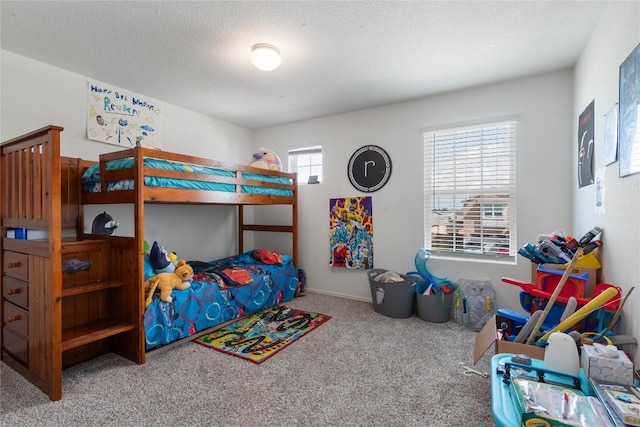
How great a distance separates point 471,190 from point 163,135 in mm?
3349

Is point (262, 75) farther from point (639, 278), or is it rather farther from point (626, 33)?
point (639, 278)

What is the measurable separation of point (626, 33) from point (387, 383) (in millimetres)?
2264

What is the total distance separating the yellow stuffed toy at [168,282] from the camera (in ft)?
7.73

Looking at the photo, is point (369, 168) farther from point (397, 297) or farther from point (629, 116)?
point (629, 116)

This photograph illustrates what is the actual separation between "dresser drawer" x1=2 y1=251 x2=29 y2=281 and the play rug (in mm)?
1259

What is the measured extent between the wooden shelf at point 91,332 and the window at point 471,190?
2.90 meters

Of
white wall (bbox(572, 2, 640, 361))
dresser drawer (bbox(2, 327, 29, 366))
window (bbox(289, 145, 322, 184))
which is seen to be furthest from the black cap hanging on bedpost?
white wall (bbox(572, 2, 640, 361))

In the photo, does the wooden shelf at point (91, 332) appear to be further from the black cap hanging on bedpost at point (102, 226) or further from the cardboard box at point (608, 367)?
the cardboard box at point (608, 367)

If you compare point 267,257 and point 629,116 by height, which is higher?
point 629,116

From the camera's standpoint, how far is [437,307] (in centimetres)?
297

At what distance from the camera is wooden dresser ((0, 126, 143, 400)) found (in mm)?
1790

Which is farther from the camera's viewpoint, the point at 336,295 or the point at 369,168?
the point at 336,295

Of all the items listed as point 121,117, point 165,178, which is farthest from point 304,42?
point 121,117

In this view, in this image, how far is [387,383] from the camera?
1.92 m
